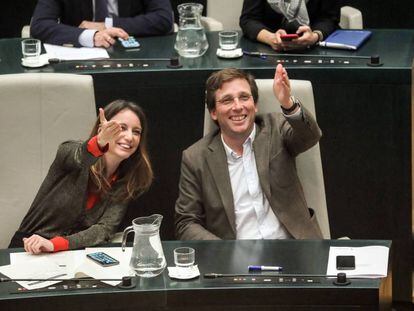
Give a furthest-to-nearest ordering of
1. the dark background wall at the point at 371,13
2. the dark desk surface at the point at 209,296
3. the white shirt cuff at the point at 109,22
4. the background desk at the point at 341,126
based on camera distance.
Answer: the dark background wall at the point at 371,13 < the white shirt cuff at the point at 109,22 < the background desk at the point at 341,126 < the dark desk surface at the point at 209,296

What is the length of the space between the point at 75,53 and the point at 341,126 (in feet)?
3.92

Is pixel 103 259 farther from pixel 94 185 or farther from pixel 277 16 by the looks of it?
pixel 277 16

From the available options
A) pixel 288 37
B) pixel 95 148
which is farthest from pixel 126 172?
pixel 288 37

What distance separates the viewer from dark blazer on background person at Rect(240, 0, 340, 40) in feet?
17.1

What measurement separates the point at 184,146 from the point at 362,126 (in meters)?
0.74

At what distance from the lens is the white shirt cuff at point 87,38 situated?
5164mm

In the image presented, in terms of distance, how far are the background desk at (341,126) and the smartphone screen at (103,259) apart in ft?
4.06

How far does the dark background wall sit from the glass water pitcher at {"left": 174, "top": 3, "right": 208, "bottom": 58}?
7.14 ft

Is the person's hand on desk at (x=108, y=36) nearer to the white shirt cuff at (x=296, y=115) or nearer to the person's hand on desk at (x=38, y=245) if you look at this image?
the white shirt cuff at (x=296, y=115)

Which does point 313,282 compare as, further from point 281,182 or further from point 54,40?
point 54,40

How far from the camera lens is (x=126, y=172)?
4.11m

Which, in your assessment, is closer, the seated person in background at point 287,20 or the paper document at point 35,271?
the paper document at point 35,271

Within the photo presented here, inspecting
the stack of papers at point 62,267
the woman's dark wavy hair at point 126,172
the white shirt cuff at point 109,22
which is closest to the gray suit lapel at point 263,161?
the woman's dark wavy hair at point 126,172

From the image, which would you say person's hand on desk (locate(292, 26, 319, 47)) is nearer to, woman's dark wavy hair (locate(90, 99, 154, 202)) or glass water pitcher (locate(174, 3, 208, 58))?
glass water pitcher (locate(174, 3, 208, 58))
